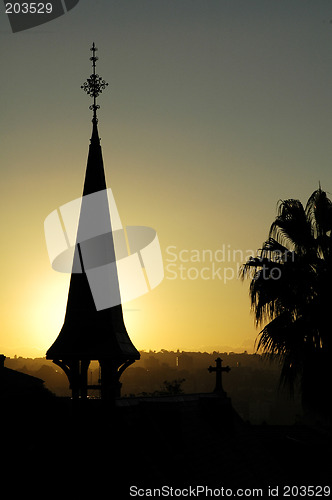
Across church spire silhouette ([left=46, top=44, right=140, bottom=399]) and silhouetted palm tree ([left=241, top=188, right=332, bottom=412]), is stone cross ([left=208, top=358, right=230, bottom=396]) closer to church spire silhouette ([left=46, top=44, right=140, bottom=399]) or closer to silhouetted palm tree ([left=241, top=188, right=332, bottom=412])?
church spire silhouette ([left=46, top=44, right=140, bottom=399])

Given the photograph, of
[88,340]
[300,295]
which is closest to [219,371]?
[88,340]

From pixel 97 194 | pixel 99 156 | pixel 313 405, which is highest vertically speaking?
pixel 99 156

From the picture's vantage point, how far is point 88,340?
71.5 ft

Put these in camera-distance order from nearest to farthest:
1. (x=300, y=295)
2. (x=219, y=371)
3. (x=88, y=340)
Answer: (x=300, y=295)
(x=88, y=340)
(x=219, y=371)

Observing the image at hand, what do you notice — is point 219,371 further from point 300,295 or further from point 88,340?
point 300,295

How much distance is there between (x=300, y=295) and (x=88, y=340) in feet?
26.6

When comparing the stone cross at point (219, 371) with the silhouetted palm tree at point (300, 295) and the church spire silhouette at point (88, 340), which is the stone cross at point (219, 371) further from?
the silhouetted palm tree at point (300, 295)

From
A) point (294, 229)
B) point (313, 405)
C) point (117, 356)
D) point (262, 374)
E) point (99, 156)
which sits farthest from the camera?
point (262, 374)

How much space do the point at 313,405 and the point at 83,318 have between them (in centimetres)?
925

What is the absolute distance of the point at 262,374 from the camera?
104 m

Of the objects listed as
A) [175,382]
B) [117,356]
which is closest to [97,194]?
[117,356]

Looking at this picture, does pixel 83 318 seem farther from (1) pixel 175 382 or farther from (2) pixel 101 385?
(1) pixel 175 382

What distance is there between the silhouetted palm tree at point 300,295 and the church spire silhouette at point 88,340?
6.11 metres

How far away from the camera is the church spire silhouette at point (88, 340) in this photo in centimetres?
2141
